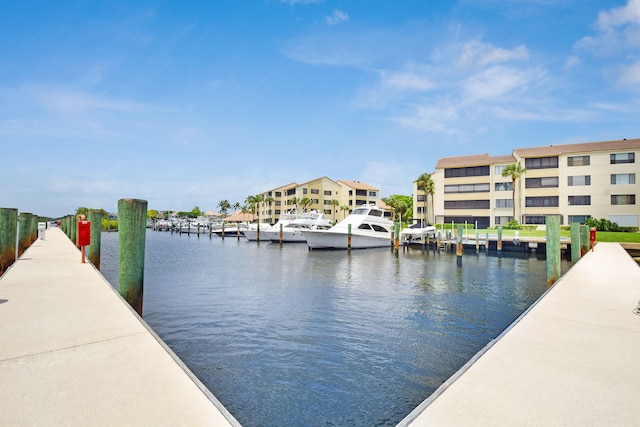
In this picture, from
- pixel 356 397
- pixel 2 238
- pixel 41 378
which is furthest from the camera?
pixel 2 238

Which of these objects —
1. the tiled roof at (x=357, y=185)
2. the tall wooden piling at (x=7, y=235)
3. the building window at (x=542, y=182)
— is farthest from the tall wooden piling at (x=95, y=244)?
the tiled roof at (x=357, y=185)

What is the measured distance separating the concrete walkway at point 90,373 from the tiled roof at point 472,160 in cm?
6242

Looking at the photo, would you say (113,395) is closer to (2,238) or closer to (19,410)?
(19,410)

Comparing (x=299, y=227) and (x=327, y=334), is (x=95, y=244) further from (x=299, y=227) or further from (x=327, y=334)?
(x=299, y=227)

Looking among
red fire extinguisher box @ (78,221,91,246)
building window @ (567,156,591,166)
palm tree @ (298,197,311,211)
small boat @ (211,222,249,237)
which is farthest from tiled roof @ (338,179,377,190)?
red fire extinguisher box @ (78,221,91,246)

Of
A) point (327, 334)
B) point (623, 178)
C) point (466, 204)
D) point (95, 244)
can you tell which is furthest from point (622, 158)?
point (95, 244)

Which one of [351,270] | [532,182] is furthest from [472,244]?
[532,182]

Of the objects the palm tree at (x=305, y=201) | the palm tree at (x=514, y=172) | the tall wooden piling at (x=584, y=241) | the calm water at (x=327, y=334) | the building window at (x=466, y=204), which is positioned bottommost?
the calm water at (x=327, y=334)

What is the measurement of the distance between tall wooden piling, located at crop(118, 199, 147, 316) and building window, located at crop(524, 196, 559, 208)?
197 ft

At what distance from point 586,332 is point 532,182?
58.8 m

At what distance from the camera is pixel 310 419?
5.77m

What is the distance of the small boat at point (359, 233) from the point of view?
42.0m

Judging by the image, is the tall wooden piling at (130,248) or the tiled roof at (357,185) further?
the tiled roof at (357,185)

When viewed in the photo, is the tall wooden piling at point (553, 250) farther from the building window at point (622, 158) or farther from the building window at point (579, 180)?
the building window at point (622, 158)
